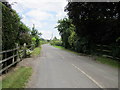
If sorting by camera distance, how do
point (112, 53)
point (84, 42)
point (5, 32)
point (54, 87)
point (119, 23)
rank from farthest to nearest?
point (84, 42) < point (112, 53) < point (119, 23) < point (5, 32) < point (54, 87)

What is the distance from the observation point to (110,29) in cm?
1583

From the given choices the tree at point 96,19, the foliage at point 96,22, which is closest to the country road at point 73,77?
the foliage at point 96,22

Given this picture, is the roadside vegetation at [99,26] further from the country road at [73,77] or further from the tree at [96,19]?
the country road at [73,77]

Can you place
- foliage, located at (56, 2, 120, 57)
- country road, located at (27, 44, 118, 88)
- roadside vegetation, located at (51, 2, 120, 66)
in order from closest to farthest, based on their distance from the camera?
country road, located at (27, 44, 118, 88)
roadside vegetation, located at (51, 2, 120, 66)
foliage, located at (56, 2, 120, 57)

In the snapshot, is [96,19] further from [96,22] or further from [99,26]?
[99,26]

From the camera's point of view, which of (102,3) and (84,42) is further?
(84,42)

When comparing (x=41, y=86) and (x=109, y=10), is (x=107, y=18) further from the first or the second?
(x=41, y=86)

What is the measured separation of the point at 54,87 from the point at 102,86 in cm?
203

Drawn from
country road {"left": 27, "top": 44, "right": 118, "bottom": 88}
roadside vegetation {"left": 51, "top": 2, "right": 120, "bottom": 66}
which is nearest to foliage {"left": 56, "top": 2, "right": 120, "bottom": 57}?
roadside vegetation {"left": 51, "top": 2, "right": 120, "bottom": 66}

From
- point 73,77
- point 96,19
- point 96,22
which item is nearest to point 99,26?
point 96,22

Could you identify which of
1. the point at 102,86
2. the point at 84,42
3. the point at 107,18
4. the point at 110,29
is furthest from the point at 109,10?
the point at 102,86

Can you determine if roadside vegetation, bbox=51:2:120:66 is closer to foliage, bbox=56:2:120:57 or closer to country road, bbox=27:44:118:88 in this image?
foliage, bbox=56:2:120:57

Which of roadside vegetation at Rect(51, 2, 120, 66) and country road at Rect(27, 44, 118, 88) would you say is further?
roadside vegetation at Rect(51, 2, 120, 66)

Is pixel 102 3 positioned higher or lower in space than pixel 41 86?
higher
